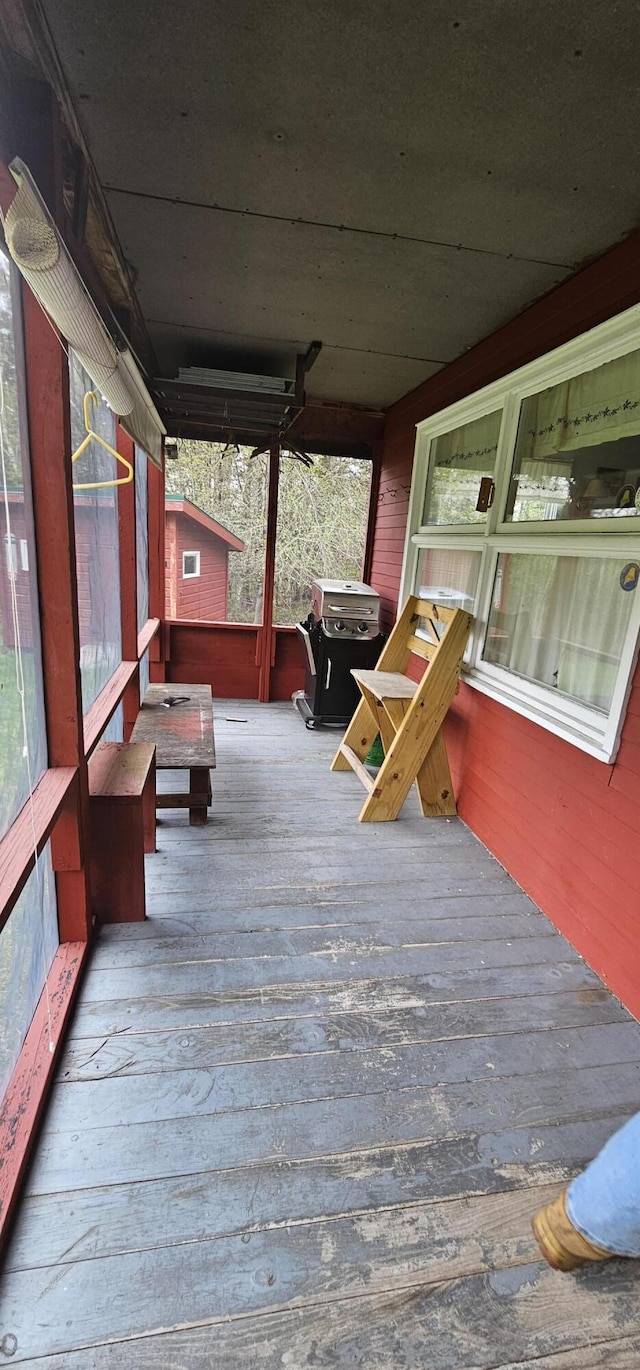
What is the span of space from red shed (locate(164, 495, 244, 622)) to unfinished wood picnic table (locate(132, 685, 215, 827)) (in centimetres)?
167

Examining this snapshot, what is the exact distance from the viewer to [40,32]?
1.11m

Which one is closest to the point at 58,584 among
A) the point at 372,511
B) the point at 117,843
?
the point at 117,843

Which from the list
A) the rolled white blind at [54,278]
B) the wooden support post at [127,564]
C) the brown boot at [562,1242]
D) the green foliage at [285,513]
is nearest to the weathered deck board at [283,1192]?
the brown boot at [562,1242]

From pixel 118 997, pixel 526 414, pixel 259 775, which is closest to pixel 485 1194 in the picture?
pixel 118 997

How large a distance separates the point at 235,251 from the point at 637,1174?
119 inches

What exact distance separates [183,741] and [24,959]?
1.41 m

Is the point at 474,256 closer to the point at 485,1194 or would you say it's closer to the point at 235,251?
the point at 235,251

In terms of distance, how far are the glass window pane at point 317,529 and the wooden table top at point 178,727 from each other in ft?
5.34

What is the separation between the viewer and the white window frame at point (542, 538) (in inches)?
73.6

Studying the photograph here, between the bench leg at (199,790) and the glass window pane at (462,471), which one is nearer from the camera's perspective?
the bench leg at (199,790)

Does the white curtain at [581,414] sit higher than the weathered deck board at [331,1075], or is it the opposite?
the white curtain at [581,414]

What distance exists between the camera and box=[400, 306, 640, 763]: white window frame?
1.87 meters

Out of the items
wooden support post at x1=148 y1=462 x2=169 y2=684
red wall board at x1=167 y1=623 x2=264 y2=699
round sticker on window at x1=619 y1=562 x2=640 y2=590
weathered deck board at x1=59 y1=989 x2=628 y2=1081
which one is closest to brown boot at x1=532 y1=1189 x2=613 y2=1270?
weathered deck board at x1=59 y1=989 x2=628 y2=1081

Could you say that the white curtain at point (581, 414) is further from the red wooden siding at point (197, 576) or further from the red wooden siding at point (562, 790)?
the red wooden siding at point (197, 576)
